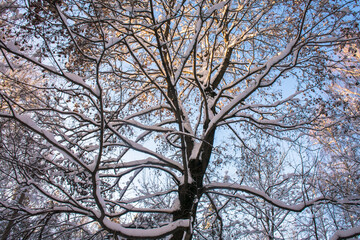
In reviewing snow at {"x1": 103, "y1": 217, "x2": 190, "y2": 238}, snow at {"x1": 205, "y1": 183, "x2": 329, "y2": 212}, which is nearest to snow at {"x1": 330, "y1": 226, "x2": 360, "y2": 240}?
snow at {"x1": 205, "y1": 183, "x2": 329, "y2": 212}

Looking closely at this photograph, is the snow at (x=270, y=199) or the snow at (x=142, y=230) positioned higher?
the snow at (x=270, y=199)

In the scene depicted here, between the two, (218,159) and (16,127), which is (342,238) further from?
(16,127)

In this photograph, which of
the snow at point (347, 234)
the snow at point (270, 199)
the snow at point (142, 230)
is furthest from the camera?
the snow at point (270, 199)

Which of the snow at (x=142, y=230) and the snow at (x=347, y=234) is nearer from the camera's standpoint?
the snow at (x=142, y=230)

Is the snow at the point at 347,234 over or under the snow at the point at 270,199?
under

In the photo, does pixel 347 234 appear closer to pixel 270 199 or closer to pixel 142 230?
pixel 270 199

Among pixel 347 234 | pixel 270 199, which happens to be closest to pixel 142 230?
pixel 270 199

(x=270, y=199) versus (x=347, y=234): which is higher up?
(x=270, y=199)

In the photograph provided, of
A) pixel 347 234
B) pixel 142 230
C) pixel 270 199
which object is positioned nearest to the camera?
pixel 142 230

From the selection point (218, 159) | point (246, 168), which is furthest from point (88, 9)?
point (246, 168)

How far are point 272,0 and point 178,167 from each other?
429cm

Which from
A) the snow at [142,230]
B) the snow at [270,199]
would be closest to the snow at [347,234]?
the snow at [270,199]

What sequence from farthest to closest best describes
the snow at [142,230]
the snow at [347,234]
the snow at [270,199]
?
the snow at [270,199] < the snow at [347,234] < the snow at [142,230]

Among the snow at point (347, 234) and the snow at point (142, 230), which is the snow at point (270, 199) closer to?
the snow at point (347, 234)
